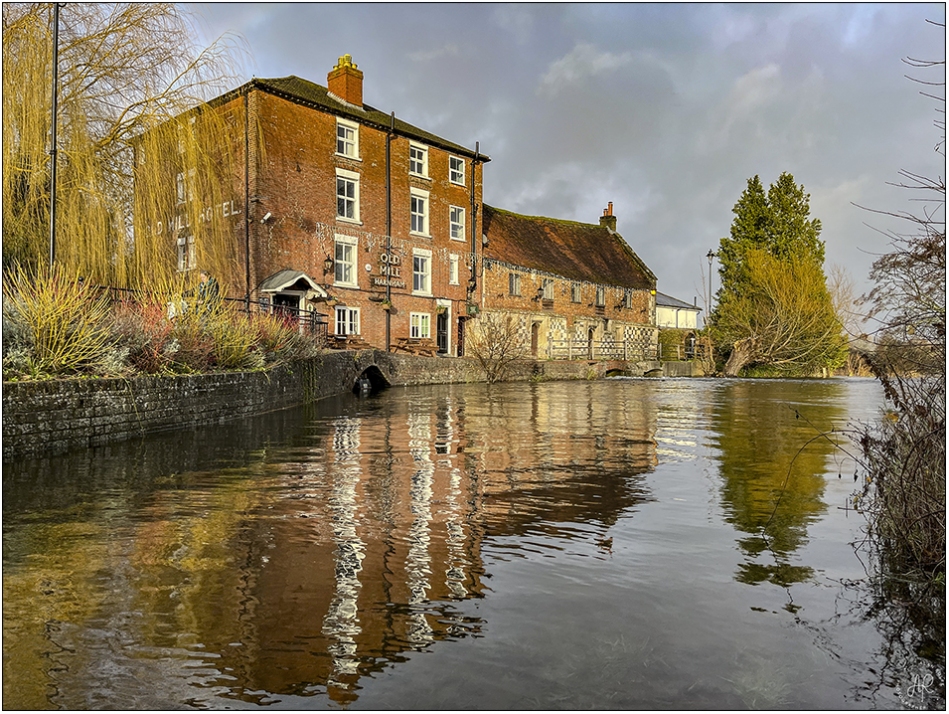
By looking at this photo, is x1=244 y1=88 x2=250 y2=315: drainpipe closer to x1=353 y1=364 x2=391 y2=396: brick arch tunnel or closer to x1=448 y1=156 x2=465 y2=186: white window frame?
x1=353 y1=364 x2=391 y2=396: brick arch tunnel

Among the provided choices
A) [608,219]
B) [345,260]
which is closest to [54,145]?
[345,260]

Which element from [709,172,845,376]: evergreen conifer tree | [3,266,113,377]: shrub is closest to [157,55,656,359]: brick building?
[3,266,113,377]: shrub

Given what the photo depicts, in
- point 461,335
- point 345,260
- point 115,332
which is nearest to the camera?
point 115,332

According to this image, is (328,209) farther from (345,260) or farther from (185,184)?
(185,184)

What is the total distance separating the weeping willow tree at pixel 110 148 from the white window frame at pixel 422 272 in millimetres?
16101

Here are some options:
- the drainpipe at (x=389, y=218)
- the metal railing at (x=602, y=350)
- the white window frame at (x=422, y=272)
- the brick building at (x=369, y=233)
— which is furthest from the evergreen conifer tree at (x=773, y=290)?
the drainpipe at (x=389, y=218)

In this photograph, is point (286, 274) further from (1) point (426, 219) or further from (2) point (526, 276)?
(2) point (526, 276)

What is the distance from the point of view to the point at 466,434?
13.5 m

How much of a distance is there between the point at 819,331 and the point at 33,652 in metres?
43.7

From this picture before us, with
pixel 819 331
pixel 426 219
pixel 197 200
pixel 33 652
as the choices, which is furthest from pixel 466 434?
pixel 819 331

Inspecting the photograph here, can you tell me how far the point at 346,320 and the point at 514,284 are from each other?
1192 cm

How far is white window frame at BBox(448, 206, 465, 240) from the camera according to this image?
35.7 metres

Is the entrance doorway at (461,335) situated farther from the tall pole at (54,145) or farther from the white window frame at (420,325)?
the tall pole at (54,145)

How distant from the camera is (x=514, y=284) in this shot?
128 ft
